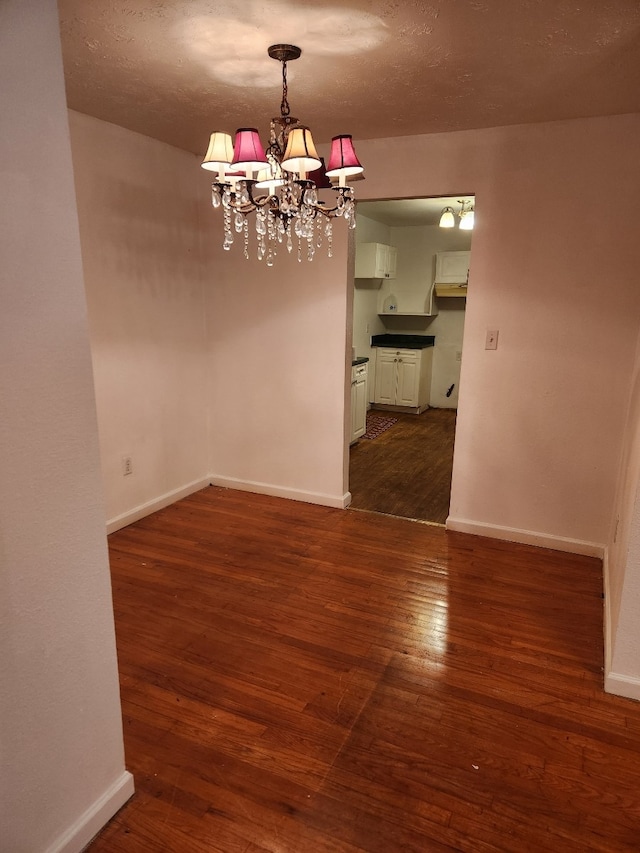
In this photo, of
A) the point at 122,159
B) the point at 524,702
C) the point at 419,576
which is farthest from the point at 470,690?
the point at 122,159

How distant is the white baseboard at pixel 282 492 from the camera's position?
3893 millimetres

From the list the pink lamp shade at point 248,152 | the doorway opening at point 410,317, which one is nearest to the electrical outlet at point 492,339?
the pink lamp shade at point 248,152

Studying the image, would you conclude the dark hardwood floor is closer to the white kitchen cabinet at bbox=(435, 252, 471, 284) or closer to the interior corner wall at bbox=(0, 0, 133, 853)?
the white kitchen cabinet at bbox=(435, 252, 471, 284)

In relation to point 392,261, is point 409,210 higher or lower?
higher

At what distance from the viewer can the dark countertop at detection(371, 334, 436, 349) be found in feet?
22.9

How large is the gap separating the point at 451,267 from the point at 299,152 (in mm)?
5203

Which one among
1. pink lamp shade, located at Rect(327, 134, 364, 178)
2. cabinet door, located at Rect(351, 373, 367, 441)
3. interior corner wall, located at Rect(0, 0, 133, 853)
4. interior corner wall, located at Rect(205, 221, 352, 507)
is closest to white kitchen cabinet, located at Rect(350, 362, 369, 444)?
cabinet door, located at Rect(351, 373, 367, 441)

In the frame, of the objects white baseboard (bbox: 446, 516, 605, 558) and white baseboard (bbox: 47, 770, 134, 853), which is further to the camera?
white baseboard (bbox: 446, 516, 605, 558)

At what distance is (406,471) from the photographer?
468cm

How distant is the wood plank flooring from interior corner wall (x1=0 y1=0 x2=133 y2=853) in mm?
352

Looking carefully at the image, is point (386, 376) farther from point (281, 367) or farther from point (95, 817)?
point (95, 817)

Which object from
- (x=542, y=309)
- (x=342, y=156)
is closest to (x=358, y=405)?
(x=542, y=309)

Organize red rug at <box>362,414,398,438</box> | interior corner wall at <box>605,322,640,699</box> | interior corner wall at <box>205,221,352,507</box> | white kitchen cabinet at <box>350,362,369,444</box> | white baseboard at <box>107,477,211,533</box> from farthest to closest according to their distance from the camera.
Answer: red rug at <box>362,414,398,438</box>
white kitchen cabinet at <box>350,362,369,444</box>
interior corner wall at <box>205,221,352,507</box>
white baseboard at <box>107,477,211,533</box>
interior corner wall at <box>605,322,640,699</box>

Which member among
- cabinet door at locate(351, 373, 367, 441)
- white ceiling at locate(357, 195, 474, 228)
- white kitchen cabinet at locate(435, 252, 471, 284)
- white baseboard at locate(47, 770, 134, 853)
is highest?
white ceiling at locate(357, 195, 474, 228)
